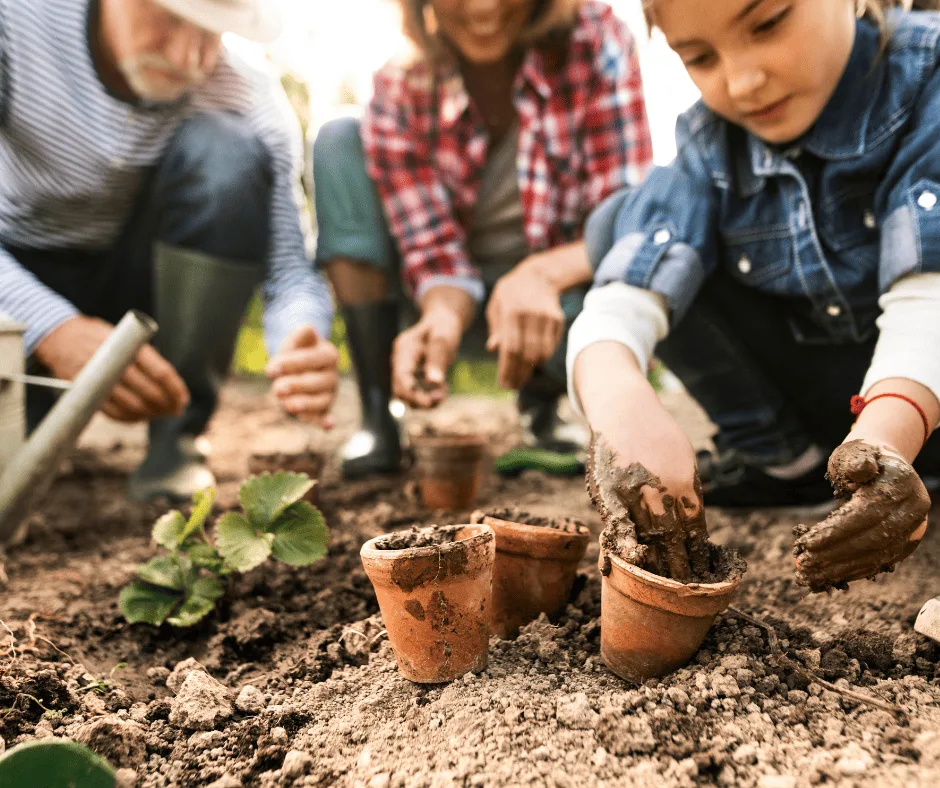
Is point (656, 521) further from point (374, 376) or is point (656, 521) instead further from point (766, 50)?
point (374, 376)

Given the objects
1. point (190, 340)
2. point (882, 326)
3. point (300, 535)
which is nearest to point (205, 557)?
point (300, 535)

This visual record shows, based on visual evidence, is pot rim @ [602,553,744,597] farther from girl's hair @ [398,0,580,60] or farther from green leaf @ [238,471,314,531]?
girl's hair @ [398,0,580,60]

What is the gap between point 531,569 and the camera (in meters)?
1.32

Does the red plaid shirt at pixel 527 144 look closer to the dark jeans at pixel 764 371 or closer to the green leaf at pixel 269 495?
the dark jeans at pixel 764 371

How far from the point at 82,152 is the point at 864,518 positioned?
7.36ft

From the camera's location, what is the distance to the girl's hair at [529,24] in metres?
2.37

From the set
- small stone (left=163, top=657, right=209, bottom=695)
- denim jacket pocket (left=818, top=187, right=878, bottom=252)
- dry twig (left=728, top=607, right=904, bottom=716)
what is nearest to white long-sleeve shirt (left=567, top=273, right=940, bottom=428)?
denim jacket pocket (left=818, top=187, right=878, bottom=252)

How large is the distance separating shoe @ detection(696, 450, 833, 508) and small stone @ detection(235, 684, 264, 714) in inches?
52.4

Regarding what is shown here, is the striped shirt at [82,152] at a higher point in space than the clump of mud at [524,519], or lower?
higher

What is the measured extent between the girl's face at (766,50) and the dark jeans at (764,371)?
1.59ft

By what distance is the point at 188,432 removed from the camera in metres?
2.57

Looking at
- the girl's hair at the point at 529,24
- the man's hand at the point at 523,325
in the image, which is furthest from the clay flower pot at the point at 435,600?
the girl's hair at the point at 529,24

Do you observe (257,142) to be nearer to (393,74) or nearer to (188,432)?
(393,74)

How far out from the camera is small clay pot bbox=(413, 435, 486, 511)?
211 centimetres
